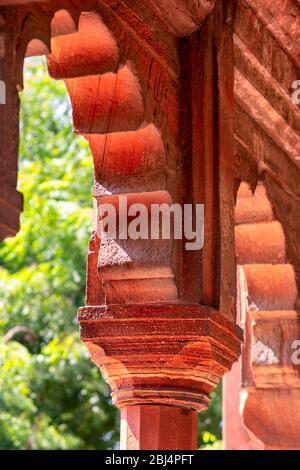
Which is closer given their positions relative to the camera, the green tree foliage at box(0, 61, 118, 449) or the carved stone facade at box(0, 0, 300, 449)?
the carved stone facade at box(0, 0, 300, 449)

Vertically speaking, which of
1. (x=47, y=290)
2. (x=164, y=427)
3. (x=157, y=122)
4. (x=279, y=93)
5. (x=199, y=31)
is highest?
(x=47, y=290)

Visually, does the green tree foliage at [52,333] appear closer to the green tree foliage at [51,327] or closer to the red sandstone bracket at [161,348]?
the green tree foliage at [51,327]

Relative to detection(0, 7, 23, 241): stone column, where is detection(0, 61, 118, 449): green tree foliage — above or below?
above

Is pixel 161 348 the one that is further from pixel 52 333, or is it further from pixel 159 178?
pixel 52 333

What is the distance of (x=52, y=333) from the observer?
15.6 meters

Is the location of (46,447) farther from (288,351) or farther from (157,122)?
(157,122)

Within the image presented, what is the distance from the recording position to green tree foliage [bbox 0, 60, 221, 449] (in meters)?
14.7

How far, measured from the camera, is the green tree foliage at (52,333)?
578 inches

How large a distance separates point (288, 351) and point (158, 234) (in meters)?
2.52

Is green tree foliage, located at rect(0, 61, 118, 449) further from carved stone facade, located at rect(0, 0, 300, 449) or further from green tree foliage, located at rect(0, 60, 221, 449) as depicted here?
carved stone facade, located at rect(0, 0, 300, 449)

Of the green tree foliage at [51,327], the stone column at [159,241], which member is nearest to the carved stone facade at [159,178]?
the stone column at [159,241]

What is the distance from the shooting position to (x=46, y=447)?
1434 centimetres

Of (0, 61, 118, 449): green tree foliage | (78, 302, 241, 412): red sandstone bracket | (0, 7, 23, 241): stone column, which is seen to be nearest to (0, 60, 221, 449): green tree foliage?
(0, 61, 118, 449): green tree foliage

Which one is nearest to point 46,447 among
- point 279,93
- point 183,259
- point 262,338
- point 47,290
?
point 47,290
